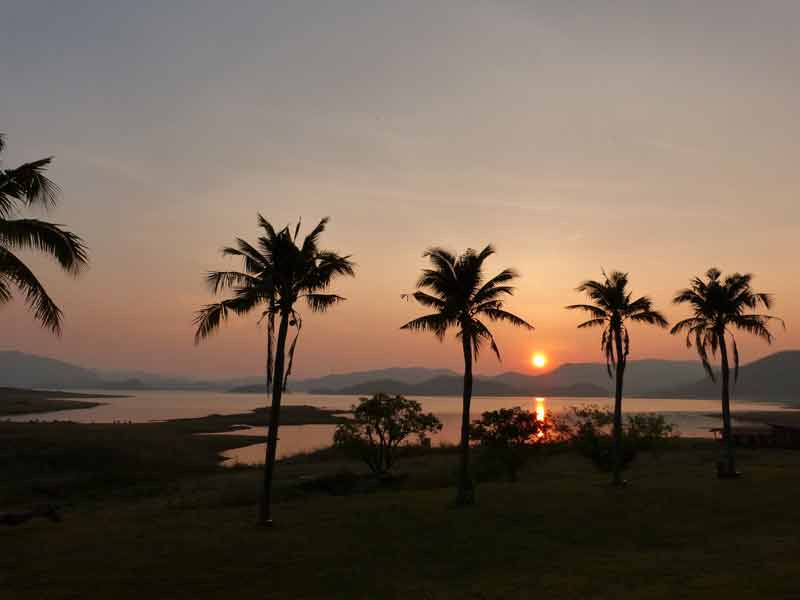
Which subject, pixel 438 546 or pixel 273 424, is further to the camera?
pixel 273 424

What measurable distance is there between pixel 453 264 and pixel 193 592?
797 inches

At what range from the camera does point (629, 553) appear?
20.4m

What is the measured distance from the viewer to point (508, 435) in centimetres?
4359

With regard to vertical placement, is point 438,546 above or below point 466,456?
below

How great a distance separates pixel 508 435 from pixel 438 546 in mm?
22334

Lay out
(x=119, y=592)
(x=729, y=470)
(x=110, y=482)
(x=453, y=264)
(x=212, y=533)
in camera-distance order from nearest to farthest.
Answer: (x=119, y=592), (x=212, y=533), (x=453, y=264), (x=729, y=470), (x=110, y=482)

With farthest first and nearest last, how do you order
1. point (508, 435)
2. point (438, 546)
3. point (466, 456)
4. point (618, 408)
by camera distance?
1. point (508, 435)
2. point (618, 408)
3. point (466, 456)
4. point (438, 546)

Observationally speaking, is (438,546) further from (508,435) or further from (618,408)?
(508,435)

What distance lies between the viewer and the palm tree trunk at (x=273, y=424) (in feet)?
84.9

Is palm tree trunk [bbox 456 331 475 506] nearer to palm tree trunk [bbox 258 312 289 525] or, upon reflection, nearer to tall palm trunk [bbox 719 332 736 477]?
palm tree trunk [bbox 258 312 289 525]

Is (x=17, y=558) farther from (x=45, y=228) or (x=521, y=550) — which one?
(x=521, y=550)

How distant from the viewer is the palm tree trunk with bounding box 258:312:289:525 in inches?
1018

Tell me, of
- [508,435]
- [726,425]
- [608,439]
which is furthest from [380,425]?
[726,425]

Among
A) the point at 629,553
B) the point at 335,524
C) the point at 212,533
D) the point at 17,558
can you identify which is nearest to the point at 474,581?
the point at 629,553
